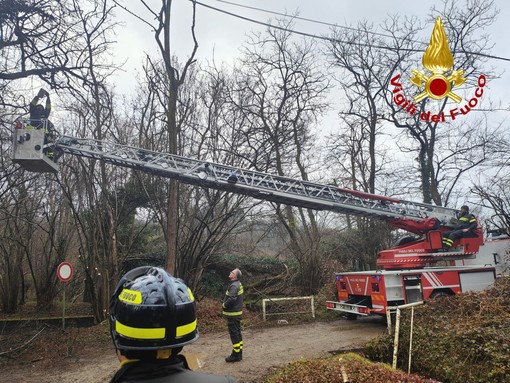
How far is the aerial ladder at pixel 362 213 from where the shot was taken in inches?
354

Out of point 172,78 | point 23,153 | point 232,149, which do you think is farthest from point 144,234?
point 23,153

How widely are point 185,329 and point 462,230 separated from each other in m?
11.1

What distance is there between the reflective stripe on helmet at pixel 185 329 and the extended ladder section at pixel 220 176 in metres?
7.54

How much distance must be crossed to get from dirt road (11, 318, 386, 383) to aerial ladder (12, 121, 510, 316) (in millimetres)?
733

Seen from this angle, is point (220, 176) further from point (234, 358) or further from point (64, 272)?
point (64, 272)

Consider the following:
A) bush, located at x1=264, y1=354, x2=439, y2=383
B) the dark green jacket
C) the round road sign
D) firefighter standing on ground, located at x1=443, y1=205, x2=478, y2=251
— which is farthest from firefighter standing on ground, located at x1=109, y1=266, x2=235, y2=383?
firefighter standing on ground, located at x1=443, y1=205, x2=478, y2=251

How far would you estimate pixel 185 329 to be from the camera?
6.07 feet

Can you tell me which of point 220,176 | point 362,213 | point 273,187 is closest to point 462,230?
point 362,213

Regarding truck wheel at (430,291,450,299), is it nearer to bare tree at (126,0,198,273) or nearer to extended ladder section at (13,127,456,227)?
extended ladder section at (13,127,456,227)

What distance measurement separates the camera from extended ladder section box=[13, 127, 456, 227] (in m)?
8.29

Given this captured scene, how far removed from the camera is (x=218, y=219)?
1313 centimetres

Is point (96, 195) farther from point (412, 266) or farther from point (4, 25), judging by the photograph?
point (412, 266)

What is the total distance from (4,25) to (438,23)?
7.64m

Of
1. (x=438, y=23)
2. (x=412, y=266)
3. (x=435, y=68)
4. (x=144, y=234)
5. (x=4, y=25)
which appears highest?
(x=4, y=25)
